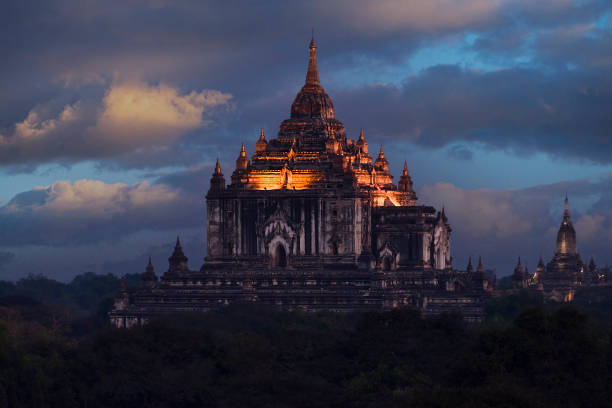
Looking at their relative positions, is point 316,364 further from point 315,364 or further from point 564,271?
point 564,271

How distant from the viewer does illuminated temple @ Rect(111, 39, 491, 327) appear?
4400 inches

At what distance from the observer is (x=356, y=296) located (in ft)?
360

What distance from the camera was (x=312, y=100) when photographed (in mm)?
123312

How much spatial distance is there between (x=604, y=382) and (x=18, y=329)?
45.5 m

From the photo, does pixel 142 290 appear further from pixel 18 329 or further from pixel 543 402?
pixel 543 402

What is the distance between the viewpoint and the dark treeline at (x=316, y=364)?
6950 centimetres

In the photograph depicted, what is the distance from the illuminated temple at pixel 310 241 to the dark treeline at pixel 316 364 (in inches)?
847

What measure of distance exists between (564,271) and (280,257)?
65.2 metres

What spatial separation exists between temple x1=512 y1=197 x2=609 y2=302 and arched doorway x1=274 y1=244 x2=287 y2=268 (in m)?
53.7

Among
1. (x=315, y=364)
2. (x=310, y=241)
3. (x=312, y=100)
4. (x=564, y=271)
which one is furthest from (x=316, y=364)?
(x=564, y=271)

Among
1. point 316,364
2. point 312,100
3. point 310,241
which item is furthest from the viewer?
point 312,100

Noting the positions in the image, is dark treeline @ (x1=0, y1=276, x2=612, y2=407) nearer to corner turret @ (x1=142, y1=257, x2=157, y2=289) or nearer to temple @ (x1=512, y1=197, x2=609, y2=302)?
corner turret @ (x1=142, y1=257, x2=157, y2=289)

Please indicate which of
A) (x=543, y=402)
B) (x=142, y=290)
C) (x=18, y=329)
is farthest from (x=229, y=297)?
(x=543, y=402)

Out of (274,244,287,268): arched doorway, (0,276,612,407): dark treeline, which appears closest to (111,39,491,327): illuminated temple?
(274,244,287,268): arched doorway
